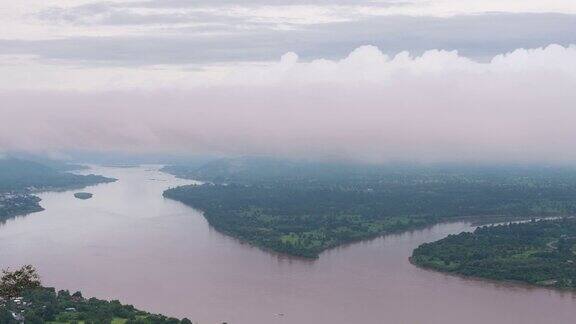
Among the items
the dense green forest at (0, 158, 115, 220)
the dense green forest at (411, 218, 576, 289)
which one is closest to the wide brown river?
the dense green forest at (411, 218, 576, 289)

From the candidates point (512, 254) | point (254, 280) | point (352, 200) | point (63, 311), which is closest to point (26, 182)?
point (352, 200)

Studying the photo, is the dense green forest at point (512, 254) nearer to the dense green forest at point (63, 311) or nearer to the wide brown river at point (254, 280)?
the wide brown river at point (254, 280)

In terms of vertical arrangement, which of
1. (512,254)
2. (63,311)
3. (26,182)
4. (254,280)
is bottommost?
(26,182)

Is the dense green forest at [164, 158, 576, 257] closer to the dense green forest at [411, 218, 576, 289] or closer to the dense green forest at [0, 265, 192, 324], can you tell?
the dense green forest at [411, 218, 576, 289]

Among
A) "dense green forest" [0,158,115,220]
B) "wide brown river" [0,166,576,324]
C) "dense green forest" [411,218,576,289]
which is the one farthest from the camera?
"dense green forest" [0,158,115,220]

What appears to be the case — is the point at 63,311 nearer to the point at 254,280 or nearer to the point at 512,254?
the point at 254,280
